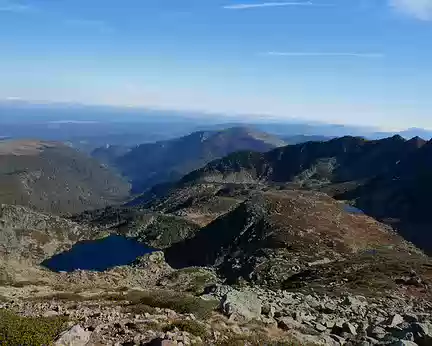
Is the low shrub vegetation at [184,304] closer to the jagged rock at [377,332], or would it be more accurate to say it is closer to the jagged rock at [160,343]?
the jagged rock at [160,343]

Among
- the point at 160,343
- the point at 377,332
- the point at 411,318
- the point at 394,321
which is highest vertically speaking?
the point at 160,343

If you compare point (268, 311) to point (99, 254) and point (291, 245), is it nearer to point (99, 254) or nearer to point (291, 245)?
point (291, 245)

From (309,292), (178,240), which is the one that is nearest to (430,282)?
(309,292)

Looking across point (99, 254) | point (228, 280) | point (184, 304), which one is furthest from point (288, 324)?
point (99, 254)

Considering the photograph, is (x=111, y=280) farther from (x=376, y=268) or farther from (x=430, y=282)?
(x=430, y=282)

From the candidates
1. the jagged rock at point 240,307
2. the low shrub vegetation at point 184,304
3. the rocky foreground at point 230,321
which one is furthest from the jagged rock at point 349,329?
the low shrub vegetation at point 184,304

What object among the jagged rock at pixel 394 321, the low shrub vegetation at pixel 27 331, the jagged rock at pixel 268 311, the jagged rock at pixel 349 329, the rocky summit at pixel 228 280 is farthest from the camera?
the jagged rock at pixel 394 321
